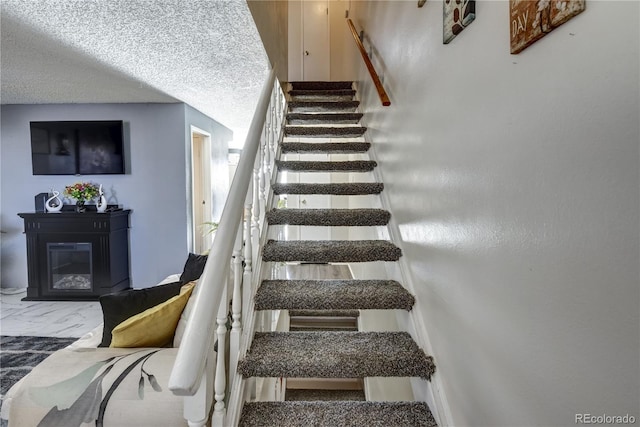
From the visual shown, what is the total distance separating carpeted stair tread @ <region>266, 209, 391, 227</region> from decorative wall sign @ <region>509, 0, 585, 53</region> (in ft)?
4.47

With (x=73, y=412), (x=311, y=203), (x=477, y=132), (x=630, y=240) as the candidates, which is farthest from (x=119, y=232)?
(x=630, y=240)

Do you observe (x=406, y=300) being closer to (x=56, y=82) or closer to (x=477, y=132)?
(x=477, y=132)

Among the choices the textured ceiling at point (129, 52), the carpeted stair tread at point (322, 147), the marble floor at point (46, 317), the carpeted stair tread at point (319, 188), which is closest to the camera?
the textured ceiling at point (129, 52)

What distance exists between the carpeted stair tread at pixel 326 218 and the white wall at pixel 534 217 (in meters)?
0.69

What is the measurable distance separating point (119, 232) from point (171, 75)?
6.54 ft

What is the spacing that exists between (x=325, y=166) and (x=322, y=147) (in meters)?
0.37

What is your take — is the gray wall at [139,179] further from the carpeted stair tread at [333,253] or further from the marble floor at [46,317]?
the carpeted stair tread at [333,253]

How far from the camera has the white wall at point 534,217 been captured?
550 mm

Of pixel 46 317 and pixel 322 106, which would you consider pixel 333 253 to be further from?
pixel 46 317

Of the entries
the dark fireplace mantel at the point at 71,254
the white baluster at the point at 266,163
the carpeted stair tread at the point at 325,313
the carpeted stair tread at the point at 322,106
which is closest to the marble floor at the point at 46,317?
the dark fireplace mantel at the point at 71,254

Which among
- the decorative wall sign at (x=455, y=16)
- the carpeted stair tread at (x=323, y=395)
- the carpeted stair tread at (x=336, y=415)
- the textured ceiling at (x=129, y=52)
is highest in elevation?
the textured ceiling at (x=129, y=52)

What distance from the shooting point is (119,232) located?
3.92m

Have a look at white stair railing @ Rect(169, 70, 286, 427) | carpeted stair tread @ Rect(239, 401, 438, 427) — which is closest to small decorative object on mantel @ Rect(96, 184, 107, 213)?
white stair railing @ Rect(169, 70, 286, 427)

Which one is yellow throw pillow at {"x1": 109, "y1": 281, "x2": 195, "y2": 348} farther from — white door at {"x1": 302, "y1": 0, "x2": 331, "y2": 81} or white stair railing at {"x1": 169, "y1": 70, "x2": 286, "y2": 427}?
white door at {"x1": 302, "y1": 0, "x2": 331, "y2": 81}
